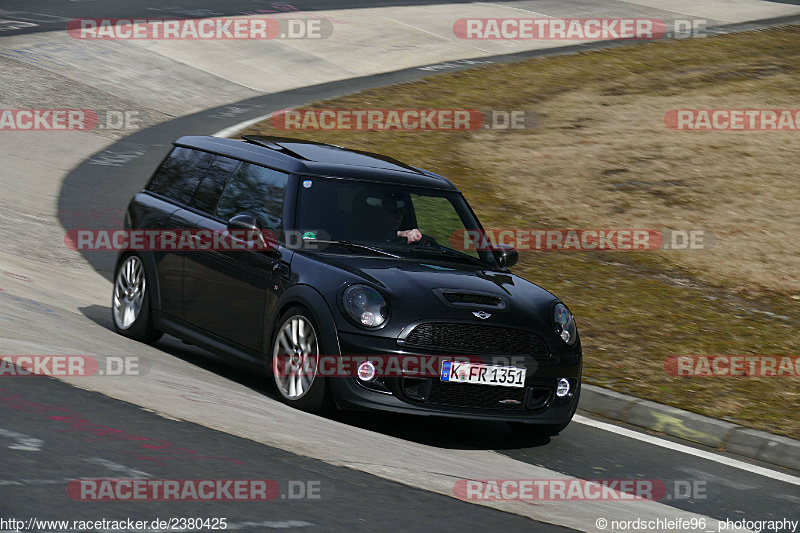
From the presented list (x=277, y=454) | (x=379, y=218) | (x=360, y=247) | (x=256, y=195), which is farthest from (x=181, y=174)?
(x=277, y=454)

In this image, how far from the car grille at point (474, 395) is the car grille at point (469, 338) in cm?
22

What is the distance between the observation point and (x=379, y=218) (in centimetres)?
827

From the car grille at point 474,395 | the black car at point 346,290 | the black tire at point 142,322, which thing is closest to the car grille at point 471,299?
the black car at point 346,290

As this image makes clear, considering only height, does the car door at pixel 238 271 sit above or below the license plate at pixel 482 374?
above

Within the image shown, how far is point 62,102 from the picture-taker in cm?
2083

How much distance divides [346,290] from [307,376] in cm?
60

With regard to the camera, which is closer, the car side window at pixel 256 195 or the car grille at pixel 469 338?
the car grille at pixel 469 338

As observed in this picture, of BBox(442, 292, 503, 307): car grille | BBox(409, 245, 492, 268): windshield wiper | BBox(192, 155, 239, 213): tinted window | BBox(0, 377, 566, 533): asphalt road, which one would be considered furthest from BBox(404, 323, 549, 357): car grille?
BBox(192, 155, 239, 213): tinted window

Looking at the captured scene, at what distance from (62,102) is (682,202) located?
10664 mm

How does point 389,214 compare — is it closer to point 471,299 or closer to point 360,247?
point 360,247

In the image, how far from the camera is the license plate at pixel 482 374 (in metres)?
7.18

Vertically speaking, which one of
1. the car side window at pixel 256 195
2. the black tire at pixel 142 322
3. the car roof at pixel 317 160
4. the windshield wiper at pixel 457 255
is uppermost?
the car roof at pixel 317 160

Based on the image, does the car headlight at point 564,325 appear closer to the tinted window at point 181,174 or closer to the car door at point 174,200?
the car door at point 174,200

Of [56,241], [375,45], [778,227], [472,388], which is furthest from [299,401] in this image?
[375,45]
